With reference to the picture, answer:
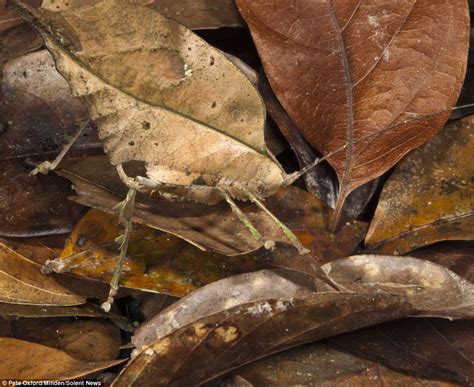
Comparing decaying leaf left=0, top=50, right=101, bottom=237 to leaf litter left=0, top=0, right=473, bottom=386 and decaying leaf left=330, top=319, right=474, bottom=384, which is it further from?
→ decaying leaf left=330, top=319, right=474, bottom=384

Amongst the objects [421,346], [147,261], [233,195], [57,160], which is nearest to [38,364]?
[147,261]

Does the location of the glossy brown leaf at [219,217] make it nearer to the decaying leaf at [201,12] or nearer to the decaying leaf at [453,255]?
the decaying leaf at [453,255]

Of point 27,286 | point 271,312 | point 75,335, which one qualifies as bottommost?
point 75,335

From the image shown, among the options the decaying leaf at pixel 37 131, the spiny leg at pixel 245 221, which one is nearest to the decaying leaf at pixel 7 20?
the decaying leaf at pixel 37 131

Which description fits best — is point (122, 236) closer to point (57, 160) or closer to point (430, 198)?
point (57, 160)

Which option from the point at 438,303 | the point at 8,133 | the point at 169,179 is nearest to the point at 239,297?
the point at 169,179

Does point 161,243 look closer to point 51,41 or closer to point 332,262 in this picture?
point 332,262

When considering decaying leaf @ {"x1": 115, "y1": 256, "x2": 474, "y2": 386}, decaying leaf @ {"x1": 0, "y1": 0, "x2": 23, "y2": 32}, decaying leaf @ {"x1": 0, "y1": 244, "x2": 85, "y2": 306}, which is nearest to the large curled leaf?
decaying leaf @ {"x1": 115, "y1": 256, "x2": 474, "y2": 386}
